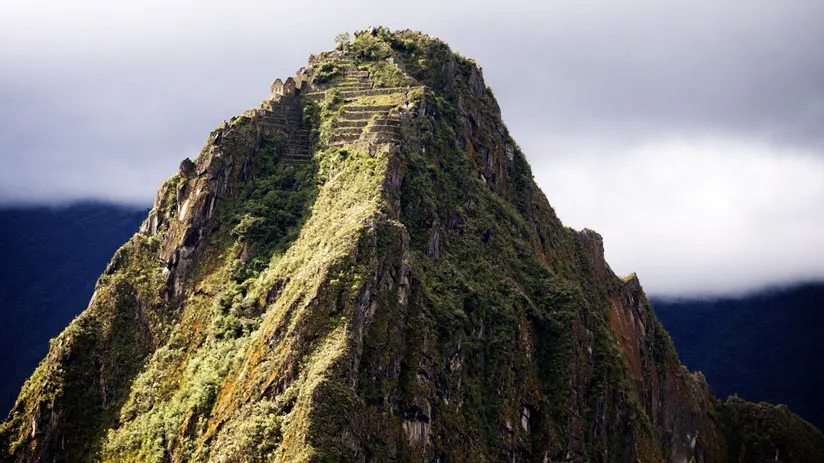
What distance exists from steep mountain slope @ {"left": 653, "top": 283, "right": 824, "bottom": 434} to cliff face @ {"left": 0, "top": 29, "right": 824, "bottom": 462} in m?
60.7

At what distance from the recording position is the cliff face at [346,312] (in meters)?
67.0

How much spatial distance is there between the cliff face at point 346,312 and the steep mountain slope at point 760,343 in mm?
60731

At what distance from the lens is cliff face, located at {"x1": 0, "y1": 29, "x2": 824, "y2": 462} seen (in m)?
67.0

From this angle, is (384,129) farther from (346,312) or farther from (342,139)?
(346,312)

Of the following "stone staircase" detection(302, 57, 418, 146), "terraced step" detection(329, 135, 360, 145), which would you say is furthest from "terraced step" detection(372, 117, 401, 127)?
"terraced step" detection(329, 135, 360, 145)

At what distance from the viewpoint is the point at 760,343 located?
521ft

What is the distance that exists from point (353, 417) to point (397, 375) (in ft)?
23.5

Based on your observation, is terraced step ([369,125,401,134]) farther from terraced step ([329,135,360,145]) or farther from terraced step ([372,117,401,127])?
terraced step ([329,135,360,145])

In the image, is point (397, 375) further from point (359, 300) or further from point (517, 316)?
point (517, 316)

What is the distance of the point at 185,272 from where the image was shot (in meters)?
82.4

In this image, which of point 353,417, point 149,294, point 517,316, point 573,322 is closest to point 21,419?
point 149,294

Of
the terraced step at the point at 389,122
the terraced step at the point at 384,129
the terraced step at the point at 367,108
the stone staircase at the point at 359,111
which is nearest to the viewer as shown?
the terraced step at the point at 384,129

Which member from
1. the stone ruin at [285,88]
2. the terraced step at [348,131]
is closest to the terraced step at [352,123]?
the terraced step at [348,131]

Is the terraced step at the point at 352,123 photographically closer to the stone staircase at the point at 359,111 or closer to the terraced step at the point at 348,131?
the stone staircase at the point at 359,111
